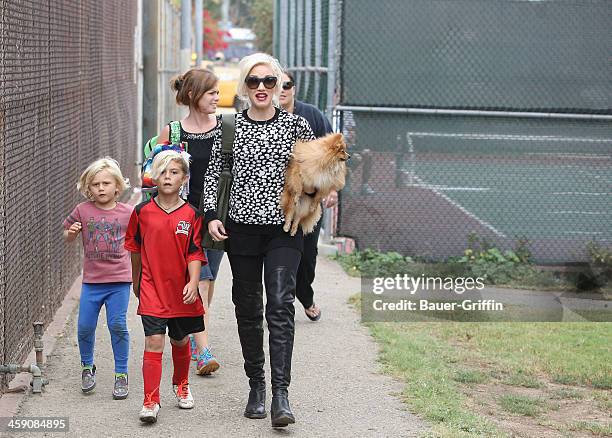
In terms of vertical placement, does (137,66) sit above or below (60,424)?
above

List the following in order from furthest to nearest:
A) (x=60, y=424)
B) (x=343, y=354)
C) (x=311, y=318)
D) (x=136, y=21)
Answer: (x=136, y=21)
(x=311, y=318)
(x=343, y=354)
(x=60, y=424)

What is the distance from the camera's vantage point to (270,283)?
6070 mm

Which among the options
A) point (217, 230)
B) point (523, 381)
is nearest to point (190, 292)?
point (217, 230)

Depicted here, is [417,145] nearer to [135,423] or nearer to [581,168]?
[581,168]

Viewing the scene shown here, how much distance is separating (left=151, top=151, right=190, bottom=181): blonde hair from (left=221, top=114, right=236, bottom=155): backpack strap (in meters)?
0.25

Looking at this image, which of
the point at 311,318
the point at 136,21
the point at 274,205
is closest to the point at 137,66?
the point at 136,21

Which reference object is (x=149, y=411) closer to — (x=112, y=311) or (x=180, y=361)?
(x=180, y=361)

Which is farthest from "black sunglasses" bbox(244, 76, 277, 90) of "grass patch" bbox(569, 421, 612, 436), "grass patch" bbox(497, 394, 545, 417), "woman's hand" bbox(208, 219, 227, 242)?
"grass patch" bbox(569, 421, 612, 436)

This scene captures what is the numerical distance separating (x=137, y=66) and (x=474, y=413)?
496 inches

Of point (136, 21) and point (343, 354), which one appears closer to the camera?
point (343, 354)

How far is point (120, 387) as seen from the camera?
652cm

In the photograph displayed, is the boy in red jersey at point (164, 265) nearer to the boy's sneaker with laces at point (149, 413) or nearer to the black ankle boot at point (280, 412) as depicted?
the boy's sneaker with laces at point (149, 413)

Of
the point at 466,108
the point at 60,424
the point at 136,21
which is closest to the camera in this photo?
the point at 60,424

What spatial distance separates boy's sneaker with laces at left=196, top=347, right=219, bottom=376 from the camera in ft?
23.2
